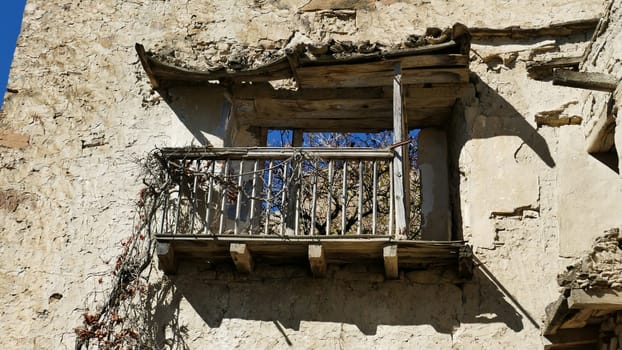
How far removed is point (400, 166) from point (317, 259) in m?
0.98

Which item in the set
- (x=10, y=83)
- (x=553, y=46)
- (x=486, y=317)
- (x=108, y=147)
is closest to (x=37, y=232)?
(x=108, y=147)

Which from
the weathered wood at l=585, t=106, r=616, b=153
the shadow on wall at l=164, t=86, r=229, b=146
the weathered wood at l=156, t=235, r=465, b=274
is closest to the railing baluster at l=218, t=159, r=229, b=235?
the weathered wood at l=156, t=235, r=465, b=274

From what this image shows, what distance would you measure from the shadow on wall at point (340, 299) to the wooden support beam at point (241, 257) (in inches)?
4.7

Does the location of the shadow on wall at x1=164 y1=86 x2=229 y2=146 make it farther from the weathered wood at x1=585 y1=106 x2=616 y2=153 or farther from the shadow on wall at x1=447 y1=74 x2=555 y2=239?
the weathered wood at x1=585 y1=106 x2=616 y2=153

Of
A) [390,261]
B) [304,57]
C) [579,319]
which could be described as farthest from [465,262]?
[304,57]

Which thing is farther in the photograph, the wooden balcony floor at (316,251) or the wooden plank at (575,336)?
the wooden balcony floor at (316,251)

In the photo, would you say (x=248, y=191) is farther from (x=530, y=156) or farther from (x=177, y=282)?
(x=530, y=156)

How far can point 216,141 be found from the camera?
316 inches

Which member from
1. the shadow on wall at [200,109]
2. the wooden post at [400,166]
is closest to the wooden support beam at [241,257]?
the wooden post at [400,166]

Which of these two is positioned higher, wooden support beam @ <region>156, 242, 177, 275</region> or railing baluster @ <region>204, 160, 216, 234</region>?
railing baluster @ <region>204, 160, 216, 234</region>

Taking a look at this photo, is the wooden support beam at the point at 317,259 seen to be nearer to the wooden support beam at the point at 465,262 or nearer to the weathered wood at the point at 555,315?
the wooden support beam at the point at 465,262

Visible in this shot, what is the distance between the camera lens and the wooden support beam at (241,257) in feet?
22.8

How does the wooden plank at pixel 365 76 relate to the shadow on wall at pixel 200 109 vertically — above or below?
above

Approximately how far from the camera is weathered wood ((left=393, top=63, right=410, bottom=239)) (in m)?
7.10
